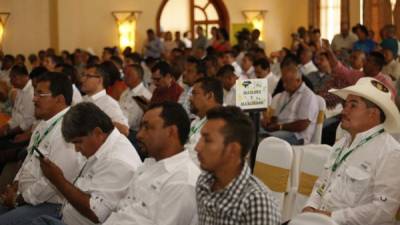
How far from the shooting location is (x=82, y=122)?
3.93 meters

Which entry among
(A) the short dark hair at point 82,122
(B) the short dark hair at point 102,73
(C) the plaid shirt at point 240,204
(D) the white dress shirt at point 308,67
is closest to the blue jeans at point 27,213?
(A) the short dark hair at point 82,122

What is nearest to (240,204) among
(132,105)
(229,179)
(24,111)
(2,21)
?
(229,179)

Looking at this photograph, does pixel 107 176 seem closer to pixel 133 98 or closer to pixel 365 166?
pixel 365 166

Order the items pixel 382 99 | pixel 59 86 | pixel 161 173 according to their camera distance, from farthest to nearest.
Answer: pixel 59 86, pixel 382 99, pixel 161 173

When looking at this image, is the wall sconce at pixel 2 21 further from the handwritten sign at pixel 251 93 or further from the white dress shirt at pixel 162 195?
the white dress shirt at pixel 162 195

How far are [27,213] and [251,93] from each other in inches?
91.6

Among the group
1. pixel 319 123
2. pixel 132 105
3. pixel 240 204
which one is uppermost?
pixel 240 204

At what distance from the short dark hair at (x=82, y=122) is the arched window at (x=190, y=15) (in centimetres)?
1474

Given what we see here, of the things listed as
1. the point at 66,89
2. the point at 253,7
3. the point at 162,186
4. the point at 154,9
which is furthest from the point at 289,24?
the point at 162,186

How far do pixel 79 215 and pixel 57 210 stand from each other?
52cm

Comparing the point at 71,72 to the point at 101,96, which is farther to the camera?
the point at 71,72

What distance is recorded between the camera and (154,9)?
732 inches

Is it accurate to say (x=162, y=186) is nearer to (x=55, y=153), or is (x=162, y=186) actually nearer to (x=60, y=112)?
(x=55, y=153)

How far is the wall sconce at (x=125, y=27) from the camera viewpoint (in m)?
17.9
